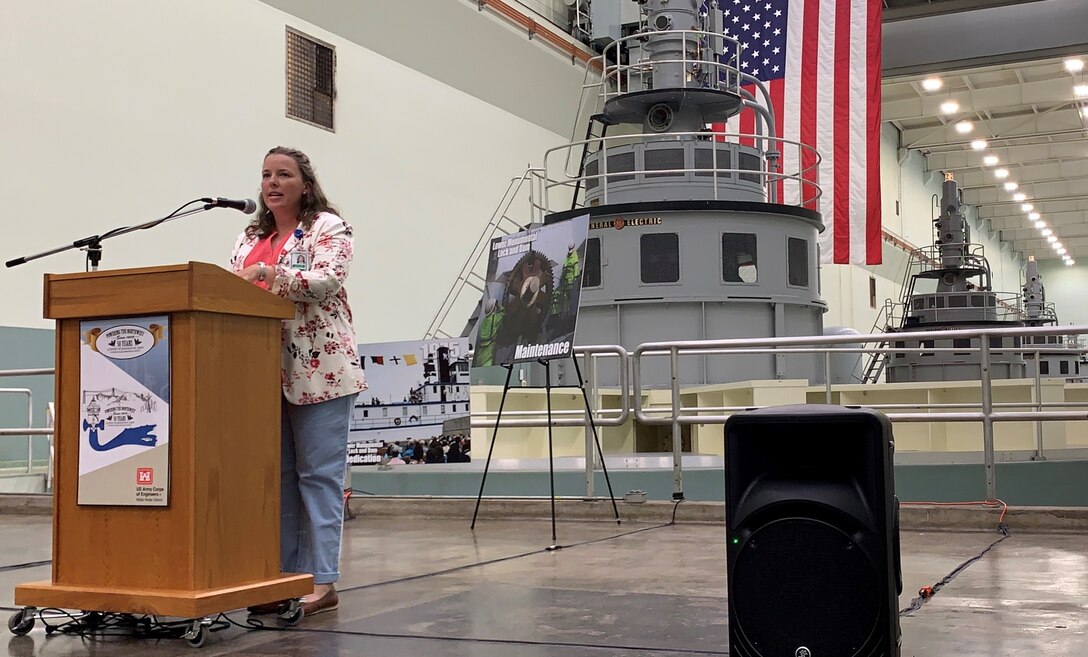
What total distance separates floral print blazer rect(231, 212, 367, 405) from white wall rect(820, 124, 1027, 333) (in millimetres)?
24830

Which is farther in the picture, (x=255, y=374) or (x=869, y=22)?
(x=869, y=22)

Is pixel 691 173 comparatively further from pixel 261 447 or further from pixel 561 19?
pixel 261 447

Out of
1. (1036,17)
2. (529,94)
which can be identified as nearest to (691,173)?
(529,94)

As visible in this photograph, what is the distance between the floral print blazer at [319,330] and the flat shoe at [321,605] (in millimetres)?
720

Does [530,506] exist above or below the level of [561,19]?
below

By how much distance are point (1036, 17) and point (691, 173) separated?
1068 centimetres

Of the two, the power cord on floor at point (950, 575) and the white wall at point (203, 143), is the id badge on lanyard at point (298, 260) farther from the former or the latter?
the white wall at point (203, 143)

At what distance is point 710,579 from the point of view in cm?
488

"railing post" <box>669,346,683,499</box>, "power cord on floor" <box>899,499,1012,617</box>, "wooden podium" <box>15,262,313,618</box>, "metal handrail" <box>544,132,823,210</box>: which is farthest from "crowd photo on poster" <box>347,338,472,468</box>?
"metal handrail" <box>544,132,823,210</box>

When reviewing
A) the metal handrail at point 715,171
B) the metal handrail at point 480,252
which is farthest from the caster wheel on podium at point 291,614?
the metal handrail at point 480,252

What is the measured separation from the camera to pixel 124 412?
11.8ft

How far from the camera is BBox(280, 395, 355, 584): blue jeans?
4.10 meters

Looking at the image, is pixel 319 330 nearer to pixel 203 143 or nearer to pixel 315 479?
pixel 315 479

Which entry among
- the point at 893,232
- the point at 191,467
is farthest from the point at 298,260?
the point at 893,232
